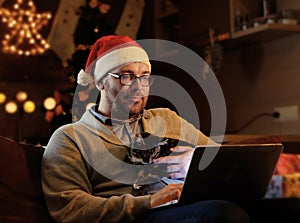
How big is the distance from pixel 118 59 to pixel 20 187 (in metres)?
0.60

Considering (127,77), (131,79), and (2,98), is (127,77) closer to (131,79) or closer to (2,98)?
(131,79)

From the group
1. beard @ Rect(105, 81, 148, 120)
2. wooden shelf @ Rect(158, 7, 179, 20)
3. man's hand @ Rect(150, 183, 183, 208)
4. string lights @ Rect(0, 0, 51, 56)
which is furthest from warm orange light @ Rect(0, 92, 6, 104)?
man's hand @ Rect(150, 183, 183, 208)

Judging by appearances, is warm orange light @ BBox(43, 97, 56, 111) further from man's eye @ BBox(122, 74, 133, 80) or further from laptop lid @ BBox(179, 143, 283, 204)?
laptop lid @ BBox(179, 143, 283, 204)

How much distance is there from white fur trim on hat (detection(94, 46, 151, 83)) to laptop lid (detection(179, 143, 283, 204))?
2.00 feet

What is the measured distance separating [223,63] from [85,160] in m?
2.11

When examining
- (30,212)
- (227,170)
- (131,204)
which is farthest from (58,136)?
(227,170)

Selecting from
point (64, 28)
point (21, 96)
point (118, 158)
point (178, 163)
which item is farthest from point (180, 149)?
point (64, 28)

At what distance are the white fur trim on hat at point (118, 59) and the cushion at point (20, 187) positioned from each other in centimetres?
45

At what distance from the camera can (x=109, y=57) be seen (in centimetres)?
210

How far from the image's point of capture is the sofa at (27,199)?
1.72 metres

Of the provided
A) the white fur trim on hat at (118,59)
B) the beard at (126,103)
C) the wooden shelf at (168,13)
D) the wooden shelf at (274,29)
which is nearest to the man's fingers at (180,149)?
the beard at (126,103)

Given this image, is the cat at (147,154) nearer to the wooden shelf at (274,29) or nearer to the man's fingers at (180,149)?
the man's fingers at (180,149)

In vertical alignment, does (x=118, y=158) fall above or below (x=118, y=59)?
below

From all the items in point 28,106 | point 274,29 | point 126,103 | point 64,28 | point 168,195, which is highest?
point 64,28
